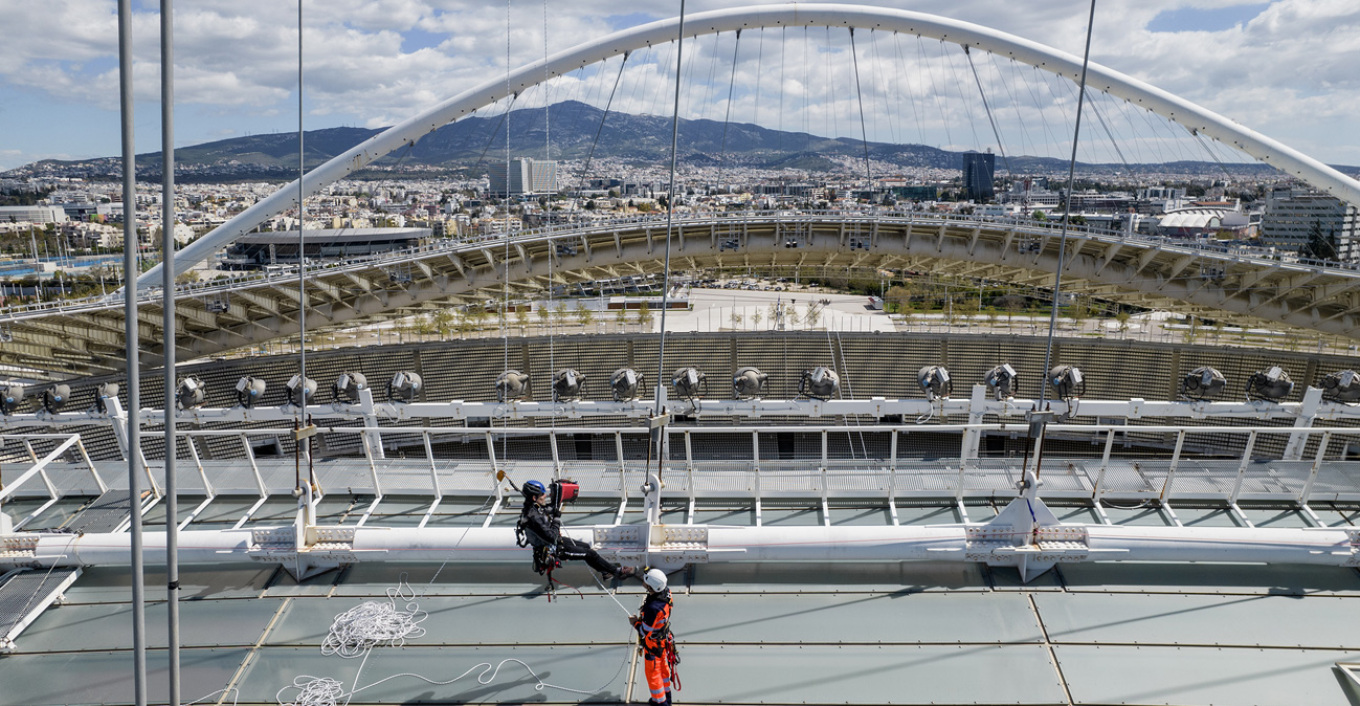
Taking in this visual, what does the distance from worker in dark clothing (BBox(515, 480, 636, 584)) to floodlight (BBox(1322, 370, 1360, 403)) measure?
32.2 ft

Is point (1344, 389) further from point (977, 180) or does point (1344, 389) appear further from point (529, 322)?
point (977, 180)

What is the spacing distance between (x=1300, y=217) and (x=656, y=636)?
82755 millimetres

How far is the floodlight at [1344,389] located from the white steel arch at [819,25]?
19155 mm


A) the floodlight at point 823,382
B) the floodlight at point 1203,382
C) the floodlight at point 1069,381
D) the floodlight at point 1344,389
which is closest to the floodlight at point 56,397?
the floodlight at point 823,382

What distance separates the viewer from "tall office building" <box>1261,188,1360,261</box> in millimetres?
60406

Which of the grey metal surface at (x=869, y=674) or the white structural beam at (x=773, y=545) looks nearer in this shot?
the grey metal surface at (x=869, y=674)

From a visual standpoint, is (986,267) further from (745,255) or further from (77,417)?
(77,417)

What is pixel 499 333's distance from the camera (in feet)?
88.4

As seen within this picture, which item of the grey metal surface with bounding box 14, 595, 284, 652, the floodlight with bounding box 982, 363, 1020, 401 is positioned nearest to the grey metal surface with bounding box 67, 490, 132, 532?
the grey metal surface with bounding box 14, 595, 284, 652

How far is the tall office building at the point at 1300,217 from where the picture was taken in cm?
6041

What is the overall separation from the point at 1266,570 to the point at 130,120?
7.83m

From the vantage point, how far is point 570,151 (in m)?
45.6

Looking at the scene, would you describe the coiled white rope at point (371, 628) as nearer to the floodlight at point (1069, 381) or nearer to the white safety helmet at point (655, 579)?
the white safety helmet at point (655, 579)

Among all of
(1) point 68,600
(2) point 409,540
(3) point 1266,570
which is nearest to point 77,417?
(1) point 68,600
